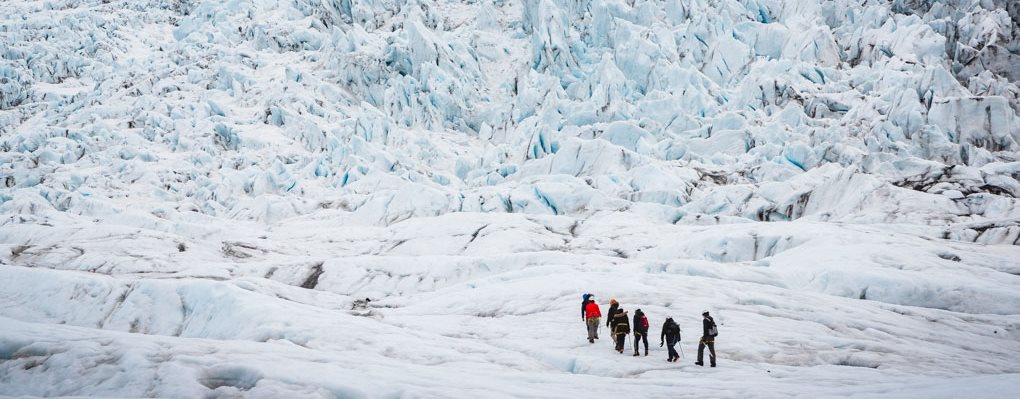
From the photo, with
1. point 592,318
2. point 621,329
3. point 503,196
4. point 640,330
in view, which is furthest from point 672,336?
point 503,196

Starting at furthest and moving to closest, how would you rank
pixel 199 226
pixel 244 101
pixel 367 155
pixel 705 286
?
pixel 244 101 < pixel 367 155 < pixel 199 226 < pixel 705 286

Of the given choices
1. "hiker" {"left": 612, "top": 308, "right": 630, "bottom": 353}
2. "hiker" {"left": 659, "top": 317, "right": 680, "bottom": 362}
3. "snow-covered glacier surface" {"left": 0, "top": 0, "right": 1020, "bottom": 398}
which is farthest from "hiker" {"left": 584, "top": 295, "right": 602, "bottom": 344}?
"hiker" {"left": 659, "top": 317, "right": 680, "bottom": 362}

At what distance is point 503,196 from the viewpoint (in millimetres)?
37312

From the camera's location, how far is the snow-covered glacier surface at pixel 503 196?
11.6 meters

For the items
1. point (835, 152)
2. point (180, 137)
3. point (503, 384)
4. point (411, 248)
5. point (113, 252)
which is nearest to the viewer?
point (503, 384)

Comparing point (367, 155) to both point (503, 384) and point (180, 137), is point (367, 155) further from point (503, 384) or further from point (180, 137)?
point (503, 384)

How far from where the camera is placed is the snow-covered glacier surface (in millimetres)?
11555

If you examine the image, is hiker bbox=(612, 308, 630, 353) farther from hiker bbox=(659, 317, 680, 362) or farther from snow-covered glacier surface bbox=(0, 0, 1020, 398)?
hiker bbox=(659, 317, 680, 362)

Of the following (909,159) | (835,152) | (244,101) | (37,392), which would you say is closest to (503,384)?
(37,392)

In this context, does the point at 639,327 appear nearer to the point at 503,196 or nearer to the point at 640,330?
the point at 640,330

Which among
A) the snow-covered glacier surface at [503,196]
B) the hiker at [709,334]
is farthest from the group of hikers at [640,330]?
the snow-covered glacier surface at [503,196]

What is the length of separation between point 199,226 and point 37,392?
3039cm

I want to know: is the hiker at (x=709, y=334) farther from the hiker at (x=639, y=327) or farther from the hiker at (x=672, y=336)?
the hiker at (x=639, y=327)

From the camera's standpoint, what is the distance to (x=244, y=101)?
2375 inches
